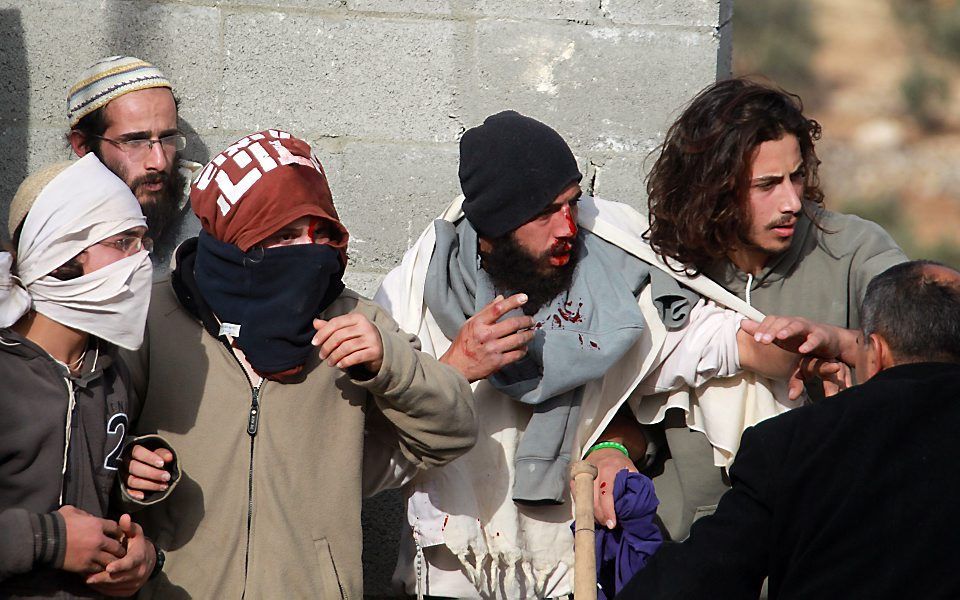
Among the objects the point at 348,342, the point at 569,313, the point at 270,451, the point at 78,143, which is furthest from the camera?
the point at 78,143

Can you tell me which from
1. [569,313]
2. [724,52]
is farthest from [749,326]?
[724,52]

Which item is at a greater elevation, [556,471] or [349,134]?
[349,134]

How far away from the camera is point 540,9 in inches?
165

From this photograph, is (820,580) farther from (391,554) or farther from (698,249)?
(391,554)

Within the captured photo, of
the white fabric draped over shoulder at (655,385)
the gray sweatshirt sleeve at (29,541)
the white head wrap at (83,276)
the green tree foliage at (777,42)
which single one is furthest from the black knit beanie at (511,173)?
the green tree foliage at (777,42)

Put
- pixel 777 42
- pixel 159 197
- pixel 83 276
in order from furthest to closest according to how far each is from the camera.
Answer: pixel 777 42, pixel 159 197, pixel 83 276

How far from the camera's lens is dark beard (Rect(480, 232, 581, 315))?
11.6 feet

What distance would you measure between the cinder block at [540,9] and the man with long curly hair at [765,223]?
2.36 feet

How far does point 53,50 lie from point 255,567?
2.20 metres

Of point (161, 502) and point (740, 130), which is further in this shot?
point (740, 130)

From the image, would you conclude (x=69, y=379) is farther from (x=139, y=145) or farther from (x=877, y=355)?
(x=877, y=355)

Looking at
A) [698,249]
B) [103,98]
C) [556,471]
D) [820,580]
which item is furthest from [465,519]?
[103,98]

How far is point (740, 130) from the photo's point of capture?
3.57 m

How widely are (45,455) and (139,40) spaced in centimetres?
207
